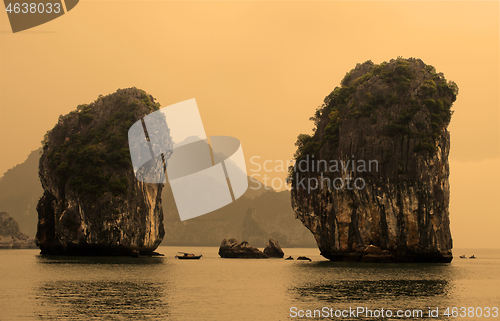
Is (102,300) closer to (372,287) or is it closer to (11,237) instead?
(372,287)

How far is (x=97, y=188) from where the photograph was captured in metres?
71.8

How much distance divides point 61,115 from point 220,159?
8136 cm

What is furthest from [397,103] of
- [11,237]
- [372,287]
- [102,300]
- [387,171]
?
[11,237]

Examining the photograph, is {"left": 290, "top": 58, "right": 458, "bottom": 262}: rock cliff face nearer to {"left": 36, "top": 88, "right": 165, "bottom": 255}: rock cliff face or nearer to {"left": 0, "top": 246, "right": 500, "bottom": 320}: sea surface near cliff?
{"left": 0, "top": 246, "right": 500, "bottom": 320}: sea surface near cliff

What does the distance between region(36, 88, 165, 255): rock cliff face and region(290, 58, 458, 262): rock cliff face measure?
1027 inches

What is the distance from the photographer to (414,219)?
6197cm

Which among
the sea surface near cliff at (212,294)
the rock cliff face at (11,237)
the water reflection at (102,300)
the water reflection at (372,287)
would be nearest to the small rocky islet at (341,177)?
the water reflection at (372,287)

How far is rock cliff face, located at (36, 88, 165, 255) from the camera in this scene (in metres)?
71.7

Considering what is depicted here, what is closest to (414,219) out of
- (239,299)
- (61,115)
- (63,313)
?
(239,299)

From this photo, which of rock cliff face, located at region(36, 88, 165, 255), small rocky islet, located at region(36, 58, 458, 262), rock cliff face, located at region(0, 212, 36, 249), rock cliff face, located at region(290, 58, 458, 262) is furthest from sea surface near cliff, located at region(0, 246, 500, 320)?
rock cliff face, located at region(0, 212, 36, 249)

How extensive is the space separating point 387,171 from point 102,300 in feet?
145

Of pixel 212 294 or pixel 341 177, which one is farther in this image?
pixel 341 177

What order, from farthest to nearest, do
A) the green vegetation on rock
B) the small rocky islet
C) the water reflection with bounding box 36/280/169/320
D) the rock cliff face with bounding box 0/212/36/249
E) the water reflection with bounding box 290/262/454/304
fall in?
the rock cliff face with bounding box 0/212/36/249
the green vegetation on rock
the small rocky islet
the water reflection with bounding box 290/262/454/304
the water reflection with bounding box 36/280/169/320

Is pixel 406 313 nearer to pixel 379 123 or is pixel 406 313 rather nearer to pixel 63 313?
pixel 63 313
